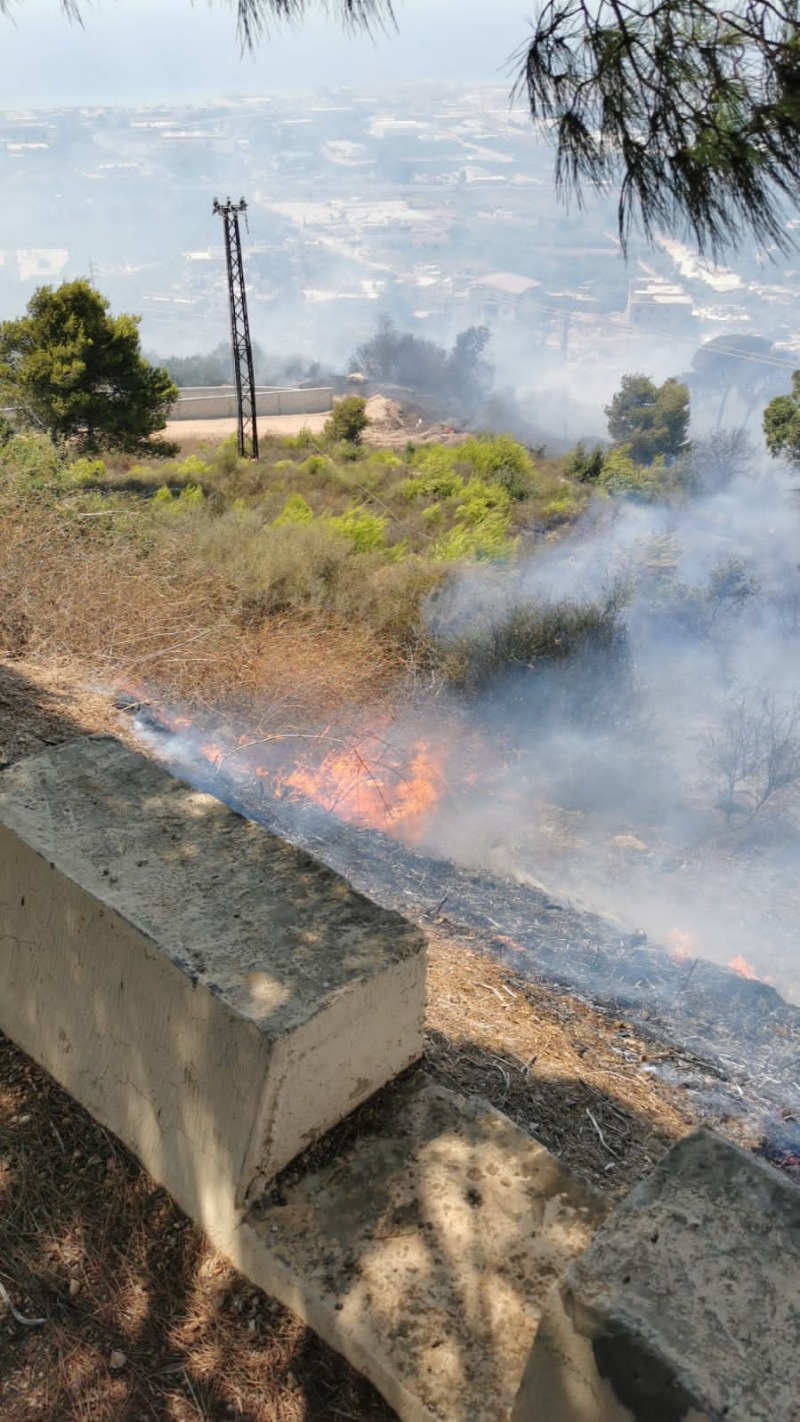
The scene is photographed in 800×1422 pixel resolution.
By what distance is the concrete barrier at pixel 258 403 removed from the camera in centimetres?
4150

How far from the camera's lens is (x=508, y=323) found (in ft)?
331

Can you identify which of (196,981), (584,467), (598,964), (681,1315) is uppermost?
(196,981)

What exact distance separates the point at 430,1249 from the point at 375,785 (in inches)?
217

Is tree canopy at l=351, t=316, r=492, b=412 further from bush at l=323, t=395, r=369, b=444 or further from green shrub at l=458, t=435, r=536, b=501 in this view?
green shrub at l=458, t=435, r=536, b=501

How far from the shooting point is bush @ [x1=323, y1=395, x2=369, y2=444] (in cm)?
3391

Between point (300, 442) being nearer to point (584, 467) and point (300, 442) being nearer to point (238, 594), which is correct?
point (584, 467)

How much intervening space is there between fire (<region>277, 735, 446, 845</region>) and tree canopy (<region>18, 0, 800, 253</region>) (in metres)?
4.42

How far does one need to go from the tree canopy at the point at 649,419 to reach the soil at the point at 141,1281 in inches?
1274

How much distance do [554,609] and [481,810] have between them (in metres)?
2.96

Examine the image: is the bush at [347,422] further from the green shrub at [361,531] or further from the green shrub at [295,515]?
the green shrub at [361,531]

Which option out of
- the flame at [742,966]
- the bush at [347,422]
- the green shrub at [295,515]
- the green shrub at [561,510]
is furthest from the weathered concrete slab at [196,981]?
the bush at [347,422]

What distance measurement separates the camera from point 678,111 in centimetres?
259

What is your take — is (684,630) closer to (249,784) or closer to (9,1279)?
(249,784)

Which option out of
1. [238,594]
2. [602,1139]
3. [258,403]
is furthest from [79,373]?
[258,403]
